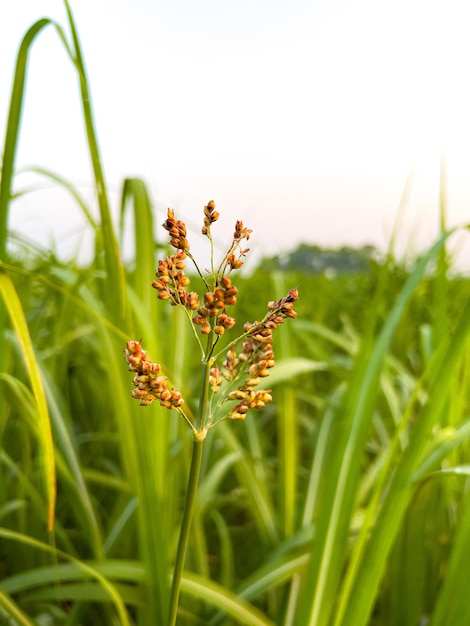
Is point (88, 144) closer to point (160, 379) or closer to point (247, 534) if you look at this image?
point (160, 379)

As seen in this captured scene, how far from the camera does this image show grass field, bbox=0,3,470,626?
2.62 ft

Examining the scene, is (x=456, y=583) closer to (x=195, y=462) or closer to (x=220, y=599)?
(x=220, y=599)

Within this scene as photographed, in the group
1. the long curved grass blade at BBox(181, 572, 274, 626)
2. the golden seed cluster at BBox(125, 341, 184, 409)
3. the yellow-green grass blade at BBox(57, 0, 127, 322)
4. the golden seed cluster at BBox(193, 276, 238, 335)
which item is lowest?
the long curved grass blade at BBox(181, 572, 274, 626)

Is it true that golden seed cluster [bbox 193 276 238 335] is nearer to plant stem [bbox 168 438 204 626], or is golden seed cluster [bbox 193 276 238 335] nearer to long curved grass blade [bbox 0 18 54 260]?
plant stem [bbox 168 438 204 626]

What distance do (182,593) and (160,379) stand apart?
789mm

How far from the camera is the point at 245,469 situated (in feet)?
4.48

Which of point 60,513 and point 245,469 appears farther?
point 60,513

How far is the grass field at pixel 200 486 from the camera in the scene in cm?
80

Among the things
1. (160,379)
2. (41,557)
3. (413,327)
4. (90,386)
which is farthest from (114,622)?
(413,327)

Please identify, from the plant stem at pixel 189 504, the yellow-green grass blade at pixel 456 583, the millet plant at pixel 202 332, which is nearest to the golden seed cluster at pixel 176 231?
the millet plant at pixel 202 332

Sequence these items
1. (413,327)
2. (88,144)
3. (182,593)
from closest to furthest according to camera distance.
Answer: (88,144) < (182,593) < (413,327)

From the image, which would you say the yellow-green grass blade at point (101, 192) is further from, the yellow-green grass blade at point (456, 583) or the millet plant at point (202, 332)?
the yellow-green grass blade at point (456, 583)

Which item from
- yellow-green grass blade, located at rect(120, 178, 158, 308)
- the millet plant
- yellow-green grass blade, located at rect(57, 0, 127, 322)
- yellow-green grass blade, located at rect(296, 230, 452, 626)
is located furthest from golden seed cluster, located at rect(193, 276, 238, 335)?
yellow-green grass blade, located at rect(120, 178, 158, 308)

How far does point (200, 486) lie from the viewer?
136 cm
